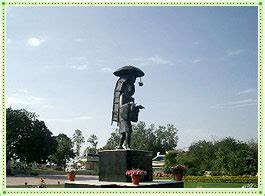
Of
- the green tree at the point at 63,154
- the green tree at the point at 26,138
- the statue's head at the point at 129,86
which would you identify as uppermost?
the statue's head at the point at 129,86

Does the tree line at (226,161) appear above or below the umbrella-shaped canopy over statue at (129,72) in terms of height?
below

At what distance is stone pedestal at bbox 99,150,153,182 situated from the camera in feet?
38.2

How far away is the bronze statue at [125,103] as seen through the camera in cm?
1266

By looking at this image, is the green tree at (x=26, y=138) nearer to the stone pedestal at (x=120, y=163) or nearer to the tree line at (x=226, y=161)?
the tree line at (x=226, y=161)

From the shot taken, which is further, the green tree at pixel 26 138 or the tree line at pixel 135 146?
the green tree at pixel 26 138

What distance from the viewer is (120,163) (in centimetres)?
1177

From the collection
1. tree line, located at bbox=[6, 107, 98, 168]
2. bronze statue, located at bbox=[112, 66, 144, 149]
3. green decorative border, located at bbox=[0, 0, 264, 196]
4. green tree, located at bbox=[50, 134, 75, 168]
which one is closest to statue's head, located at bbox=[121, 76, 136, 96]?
bronze statue, located at bbox=[112, 66, 144, 149]

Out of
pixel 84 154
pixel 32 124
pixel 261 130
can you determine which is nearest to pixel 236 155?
pixel 32 124

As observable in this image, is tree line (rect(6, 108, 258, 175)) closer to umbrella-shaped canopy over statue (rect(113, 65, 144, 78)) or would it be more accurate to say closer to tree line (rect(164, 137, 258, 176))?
tree line (rect(164, 137, 258, 176))

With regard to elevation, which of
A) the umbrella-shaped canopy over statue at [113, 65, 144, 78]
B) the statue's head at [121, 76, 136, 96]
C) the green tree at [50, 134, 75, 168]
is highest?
the umbrella-shaped canopy over statue at [113, 65, 144, 78]

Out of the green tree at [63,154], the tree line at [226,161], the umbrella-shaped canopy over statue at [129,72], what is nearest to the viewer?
the umbrella-shaped canopy over statue at [129,72]

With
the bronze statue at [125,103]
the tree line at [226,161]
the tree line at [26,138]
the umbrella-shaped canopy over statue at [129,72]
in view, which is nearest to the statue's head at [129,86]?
the bronze statue at [125,103]

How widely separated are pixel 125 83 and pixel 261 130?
5.97 meters
